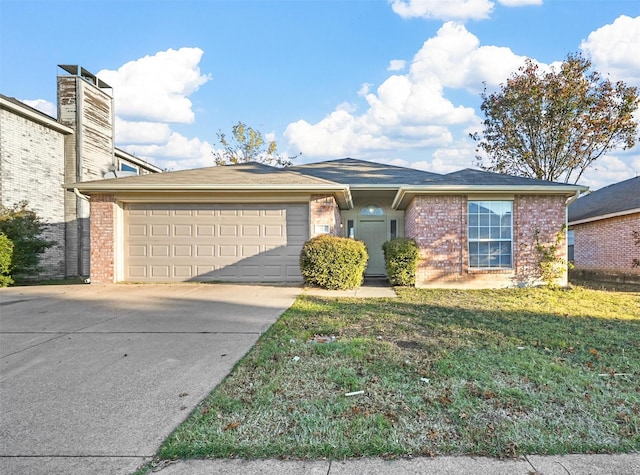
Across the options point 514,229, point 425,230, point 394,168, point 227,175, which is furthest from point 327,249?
point 394,168

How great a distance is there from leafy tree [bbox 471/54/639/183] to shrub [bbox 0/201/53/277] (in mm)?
19757

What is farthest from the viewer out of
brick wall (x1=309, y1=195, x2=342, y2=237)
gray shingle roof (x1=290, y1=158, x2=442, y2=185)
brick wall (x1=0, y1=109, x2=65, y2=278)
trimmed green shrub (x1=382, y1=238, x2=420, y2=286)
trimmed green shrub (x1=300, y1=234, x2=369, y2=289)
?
brick wall (x1=0, y1=109, x2=65, y2=278)

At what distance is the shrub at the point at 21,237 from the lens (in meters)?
9.98

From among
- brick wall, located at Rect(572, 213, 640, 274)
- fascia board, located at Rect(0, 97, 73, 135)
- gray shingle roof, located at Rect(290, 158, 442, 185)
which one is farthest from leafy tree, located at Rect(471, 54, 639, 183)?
fascia board, located at Rect(0, 97, 73, 135)

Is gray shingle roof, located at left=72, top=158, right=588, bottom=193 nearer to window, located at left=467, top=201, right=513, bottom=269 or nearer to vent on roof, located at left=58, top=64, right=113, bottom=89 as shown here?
window, located at left=467, top=201, right=513, bottom=269

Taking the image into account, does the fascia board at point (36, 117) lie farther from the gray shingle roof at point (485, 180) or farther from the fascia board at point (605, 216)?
the fascia board at point (605, 216)

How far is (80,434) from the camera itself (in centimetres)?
236

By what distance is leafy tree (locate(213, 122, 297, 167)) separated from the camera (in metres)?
25.1

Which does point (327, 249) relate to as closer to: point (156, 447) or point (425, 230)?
point (425, 230)

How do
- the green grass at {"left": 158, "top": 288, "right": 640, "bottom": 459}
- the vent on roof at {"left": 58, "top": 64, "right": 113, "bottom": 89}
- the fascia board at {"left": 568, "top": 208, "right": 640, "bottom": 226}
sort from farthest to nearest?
the vent on roof at {"left": 58, "top": 64, "right": 113, "bottom": 89}
the fascia board at {"left": 568, "top": 208, "right": 640, "bottom": 226}
the green grass at {"left": 158, "top": 288, "right": 640, "bottom": 459}

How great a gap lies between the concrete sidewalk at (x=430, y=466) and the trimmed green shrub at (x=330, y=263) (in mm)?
6769

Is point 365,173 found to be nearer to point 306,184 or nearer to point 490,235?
point 306,184

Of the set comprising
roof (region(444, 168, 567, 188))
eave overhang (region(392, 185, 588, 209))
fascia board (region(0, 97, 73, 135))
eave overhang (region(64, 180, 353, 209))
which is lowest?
eave overhang (region(392, 185, 588, 209))

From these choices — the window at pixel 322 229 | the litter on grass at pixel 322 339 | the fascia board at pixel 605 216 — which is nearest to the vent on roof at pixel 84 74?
the window at pixel 322 229
